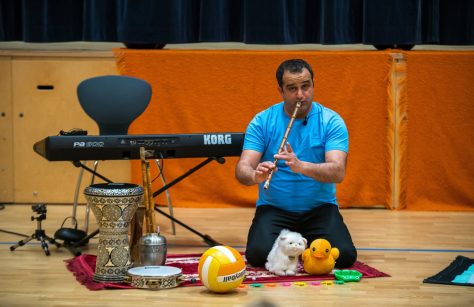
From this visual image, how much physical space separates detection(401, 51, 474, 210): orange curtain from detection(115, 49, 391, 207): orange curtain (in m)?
Answer: 0.18

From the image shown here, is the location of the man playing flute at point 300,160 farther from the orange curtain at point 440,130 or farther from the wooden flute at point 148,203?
the orange curtain at point 440,130

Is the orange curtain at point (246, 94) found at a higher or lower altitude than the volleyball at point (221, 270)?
higher

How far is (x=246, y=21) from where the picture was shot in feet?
17.3

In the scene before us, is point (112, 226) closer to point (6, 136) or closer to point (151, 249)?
point (151, 249)

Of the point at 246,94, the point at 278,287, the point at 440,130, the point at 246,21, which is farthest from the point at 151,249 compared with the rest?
the point at 440,130

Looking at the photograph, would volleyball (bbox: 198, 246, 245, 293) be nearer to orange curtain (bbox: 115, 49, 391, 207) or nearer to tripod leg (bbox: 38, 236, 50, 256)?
tripod leg (bbox: 38, 236, 50, 256)

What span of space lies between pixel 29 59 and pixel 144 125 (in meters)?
0.91

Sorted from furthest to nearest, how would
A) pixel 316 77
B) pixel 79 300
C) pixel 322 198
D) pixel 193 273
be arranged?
pixel 316 77
pixel 322 198
pixel 193 273
pixel 79 300

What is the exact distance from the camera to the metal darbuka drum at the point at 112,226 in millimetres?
3213

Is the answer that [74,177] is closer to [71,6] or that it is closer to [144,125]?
[144,125]

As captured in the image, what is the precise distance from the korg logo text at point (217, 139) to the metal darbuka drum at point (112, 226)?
573mm

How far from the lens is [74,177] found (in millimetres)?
5320

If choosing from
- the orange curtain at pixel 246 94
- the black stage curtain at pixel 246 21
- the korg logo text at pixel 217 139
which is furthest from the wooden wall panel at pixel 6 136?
the korg logo text at pixel 217 139

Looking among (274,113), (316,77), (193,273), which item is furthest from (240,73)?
(193,273)
